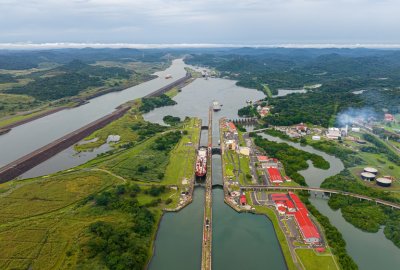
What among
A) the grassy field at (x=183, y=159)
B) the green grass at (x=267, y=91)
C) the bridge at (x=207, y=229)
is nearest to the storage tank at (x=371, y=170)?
the bridge at (x=207, y=229)

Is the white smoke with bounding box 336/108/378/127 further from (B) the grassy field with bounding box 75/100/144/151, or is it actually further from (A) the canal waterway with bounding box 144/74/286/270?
(B) the grassy field with bounding box 75/100/144/151

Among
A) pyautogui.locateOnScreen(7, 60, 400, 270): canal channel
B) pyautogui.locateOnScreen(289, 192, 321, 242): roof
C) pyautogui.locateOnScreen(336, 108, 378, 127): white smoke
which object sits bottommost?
pyautogui.locateOnScreen(7, 60, 400, 270): canal channel

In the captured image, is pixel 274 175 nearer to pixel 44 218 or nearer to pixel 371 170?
pixel 371 170

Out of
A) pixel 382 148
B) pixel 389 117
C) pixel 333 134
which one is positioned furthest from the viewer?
pixel 389 117

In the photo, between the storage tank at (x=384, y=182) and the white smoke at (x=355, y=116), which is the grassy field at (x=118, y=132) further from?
the white smoke at (x=355, y=116)

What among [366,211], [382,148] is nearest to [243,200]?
[366,211]

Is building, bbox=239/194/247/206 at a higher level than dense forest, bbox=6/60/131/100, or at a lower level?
lower

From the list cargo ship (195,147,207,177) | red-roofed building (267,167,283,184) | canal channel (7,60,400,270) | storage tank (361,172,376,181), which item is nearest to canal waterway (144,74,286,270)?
canal channel (7,60,400,270)

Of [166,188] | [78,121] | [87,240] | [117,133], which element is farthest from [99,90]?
[87,240]
